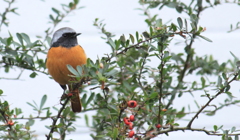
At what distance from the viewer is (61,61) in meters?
2.95

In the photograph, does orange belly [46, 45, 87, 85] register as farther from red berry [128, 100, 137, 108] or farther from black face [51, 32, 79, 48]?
red berry [128, 100, 137, 108]

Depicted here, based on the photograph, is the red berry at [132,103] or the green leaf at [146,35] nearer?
the red berry at [132,103]

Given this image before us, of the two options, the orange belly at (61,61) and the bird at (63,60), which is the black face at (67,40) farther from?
the orange belly at (61,61)

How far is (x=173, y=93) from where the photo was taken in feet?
8.05

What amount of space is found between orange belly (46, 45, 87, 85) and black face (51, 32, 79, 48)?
0.13 meters

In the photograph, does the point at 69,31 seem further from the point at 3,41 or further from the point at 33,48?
the point at 3,41

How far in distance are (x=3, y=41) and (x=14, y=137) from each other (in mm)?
698

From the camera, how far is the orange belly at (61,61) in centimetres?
293

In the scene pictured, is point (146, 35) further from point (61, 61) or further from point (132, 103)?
point (61, 61)

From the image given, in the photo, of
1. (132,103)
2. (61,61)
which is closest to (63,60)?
(61,61)

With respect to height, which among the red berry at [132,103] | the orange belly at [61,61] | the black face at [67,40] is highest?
the black face at [67,40]

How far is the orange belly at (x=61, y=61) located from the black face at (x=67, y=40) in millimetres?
131

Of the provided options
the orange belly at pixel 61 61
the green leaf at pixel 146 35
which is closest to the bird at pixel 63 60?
the orange belly at pixel 61 61

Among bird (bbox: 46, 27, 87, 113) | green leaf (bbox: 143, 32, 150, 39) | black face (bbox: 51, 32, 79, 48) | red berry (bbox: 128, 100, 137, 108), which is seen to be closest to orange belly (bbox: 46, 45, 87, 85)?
bird (bbox: 46, 27, 87, 113)
